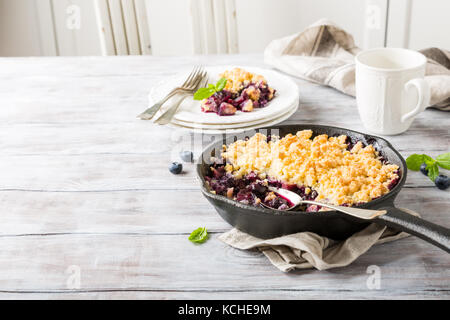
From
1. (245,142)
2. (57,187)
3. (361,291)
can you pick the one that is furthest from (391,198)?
(57,187)

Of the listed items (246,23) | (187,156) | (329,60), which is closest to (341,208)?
(187,156)

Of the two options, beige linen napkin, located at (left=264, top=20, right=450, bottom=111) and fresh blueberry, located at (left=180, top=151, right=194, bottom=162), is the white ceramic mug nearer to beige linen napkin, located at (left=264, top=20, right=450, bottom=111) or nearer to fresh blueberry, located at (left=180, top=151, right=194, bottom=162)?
beige linen napkin, located at (left=264, top=20, right=450, bottom=111)

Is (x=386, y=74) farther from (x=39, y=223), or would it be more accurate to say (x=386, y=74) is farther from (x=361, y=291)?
(x=39, y=223)

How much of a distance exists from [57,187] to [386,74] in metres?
0.75

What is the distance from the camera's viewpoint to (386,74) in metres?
1.23

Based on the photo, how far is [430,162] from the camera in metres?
1.13

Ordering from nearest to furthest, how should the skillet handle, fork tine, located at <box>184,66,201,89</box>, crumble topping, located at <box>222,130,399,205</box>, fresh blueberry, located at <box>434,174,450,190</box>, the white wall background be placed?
the skillet handle → crumble topping, located at <box>222,130,399,205</box> → fresh blueberry, located at <box>434,174,450,190</box> → fork tine, located at <box>184,66,201,89</box> → the white wall background

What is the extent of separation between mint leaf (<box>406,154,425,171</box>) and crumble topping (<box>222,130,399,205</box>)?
137mm

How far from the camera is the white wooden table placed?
2.80ft

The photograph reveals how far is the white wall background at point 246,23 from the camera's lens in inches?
111

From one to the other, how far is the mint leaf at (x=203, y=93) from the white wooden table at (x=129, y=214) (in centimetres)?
13

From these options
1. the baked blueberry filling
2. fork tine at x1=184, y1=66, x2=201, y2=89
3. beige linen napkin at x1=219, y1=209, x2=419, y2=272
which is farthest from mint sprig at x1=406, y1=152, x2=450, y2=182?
fork tine at x1=184, y1=66, x2=201, y2=89

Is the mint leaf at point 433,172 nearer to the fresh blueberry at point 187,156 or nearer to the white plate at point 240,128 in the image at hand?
the white plate at point 240,128

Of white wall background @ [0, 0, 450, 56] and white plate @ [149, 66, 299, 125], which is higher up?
white plate @ [149, 66, 299, 125]
